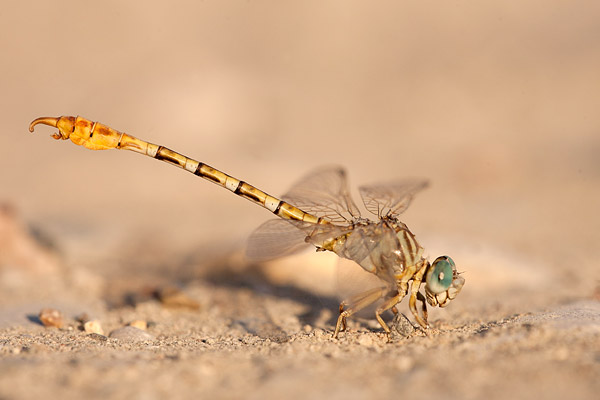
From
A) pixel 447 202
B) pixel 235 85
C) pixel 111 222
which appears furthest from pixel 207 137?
pixel 447 202

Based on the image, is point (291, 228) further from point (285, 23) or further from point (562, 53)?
point (562, 53)

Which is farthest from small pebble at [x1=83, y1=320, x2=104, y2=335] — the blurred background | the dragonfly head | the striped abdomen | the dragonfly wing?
the blurred background

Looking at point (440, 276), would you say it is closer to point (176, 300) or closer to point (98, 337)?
point (98, 337)

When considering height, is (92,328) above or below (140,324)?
below

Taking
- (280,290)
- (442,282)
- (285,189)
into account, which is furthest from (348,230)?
(285,189)

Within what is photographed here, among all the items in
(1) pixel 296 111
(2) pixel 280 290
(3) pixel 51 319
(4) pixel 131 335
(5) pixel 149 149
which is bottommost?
(3) pixel 51 319

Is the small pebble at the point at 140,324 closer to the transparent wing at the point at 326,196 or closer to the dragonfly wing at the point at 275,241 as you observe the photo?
the dragonfly wing at the point at 275,241

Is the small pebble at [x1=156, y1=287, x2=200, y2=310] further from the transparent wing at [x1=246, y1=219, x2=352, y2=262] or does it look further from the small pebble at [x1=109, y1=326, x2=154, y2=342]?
the transparent wing at [x1=246, y1=219, x2=352, y2=262]
